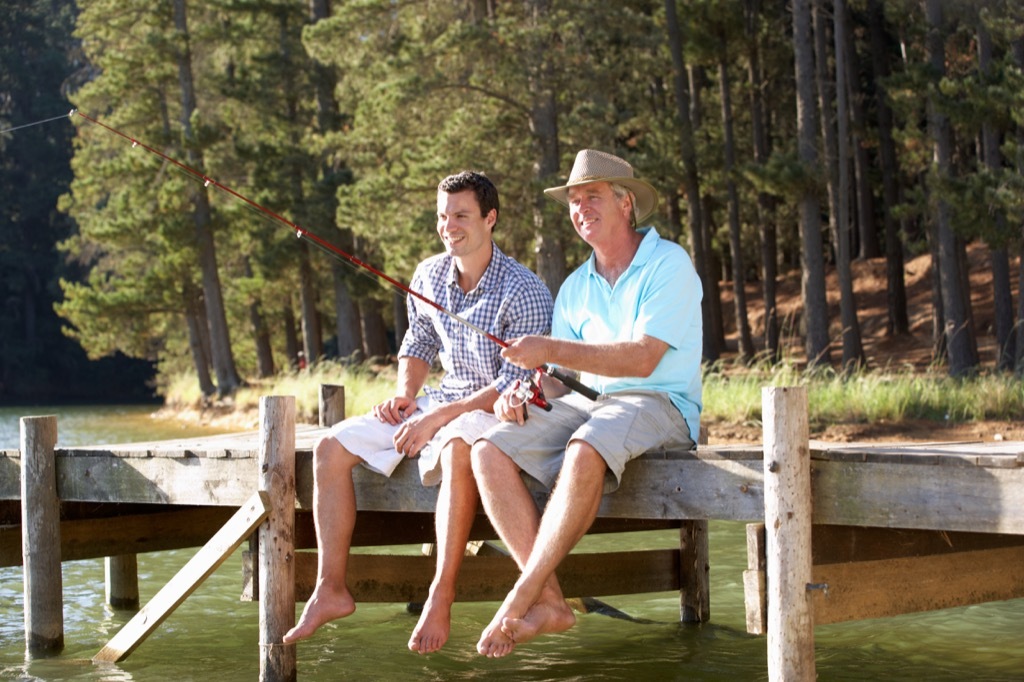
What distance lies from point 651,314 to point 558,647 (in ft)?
8.43

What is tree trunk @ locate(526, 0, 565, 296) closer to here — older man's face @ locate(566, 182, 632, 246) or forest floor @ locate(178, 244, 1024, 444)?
forest floor @ locate(178, 244, 1024, 444)

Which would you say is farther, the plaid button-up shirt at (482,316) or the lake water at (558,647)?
the lake water at (558,647)

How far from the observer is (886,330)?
26.1 m

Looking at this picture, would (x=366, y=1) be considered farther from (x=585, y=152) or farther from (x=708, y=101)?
(x=585, y=152)

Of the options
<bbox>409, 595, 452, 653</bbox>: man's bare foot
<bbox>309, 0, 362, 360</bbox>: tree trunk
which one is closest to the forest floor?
<bbox>309, 0, 362, 360</bbox>: tree trunk

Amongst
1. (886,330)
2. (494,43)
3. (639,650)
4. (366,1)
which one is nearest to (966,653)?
(639,650)

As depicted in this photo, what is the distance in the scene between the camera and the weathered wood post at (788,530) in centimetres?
457

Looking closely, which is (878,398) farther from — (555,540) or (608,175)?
(555,540)

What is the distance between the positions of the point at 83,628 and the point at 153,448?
1.75 m

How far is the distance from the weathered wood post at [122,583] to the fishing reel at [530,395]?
406 centimetres

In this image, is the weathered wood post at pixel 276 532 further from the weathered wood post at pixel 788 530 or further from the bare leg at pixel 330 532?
the weathered wood post at pixel 788 530

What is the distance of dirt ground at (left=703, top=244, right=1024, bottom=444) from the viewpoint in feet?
48.3

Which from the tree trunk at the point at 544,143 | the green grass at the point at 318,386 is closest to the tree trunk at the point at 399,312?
the green grass at the point at 318,386

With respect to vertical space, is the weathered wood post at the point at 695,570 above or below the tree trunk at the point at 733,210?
below
